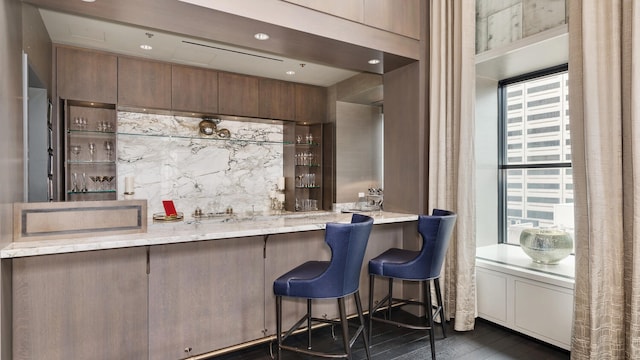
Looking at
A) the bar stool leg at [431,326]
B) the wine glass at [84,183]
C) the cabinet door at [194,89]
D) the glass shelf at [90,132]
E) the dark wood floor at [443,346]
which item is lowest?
the dark wood floor at [443,346]

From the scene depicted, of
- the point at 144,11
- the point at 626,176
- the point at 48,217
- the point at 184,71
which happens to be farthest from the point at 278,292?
the point at 184,71

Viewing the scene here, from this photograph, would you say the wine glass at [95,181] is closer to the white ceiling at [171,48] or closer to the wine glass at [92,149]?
the wine glass at [92,149]

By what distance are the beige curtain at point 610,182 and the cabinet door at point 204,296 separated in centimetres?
217

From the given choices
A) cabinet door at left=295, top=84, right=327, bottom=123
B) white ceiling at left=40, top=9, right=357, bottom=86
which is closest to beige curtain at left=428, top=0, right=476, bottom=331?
white ceiling at left=40, top=9, right=357, bottom=86

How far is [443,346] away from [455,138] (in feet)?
5.57

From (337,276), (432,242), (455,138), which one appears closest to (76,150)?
(337,276)

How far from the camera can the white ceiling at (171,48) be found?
3365 mm

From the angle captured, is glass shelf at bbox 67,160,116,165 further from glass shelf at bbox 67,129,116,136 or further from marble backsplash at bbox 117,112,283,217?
glass shelf at bbox 67,129,116,136

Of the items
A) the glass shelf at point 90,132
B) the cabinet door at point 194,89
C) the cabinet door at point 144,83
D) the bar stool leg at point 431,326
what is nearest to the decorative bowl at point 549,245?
the bar stool leg at point 431,326

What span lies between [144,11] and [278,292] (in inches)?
79.3

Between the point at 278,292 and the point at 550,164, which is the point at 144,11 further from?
the point at 550,164

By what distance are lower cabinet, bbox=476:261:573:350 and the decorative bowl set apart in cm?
27

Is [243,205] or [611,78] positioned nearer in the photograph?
[611,78]

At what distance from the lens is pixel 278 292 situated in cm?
222
